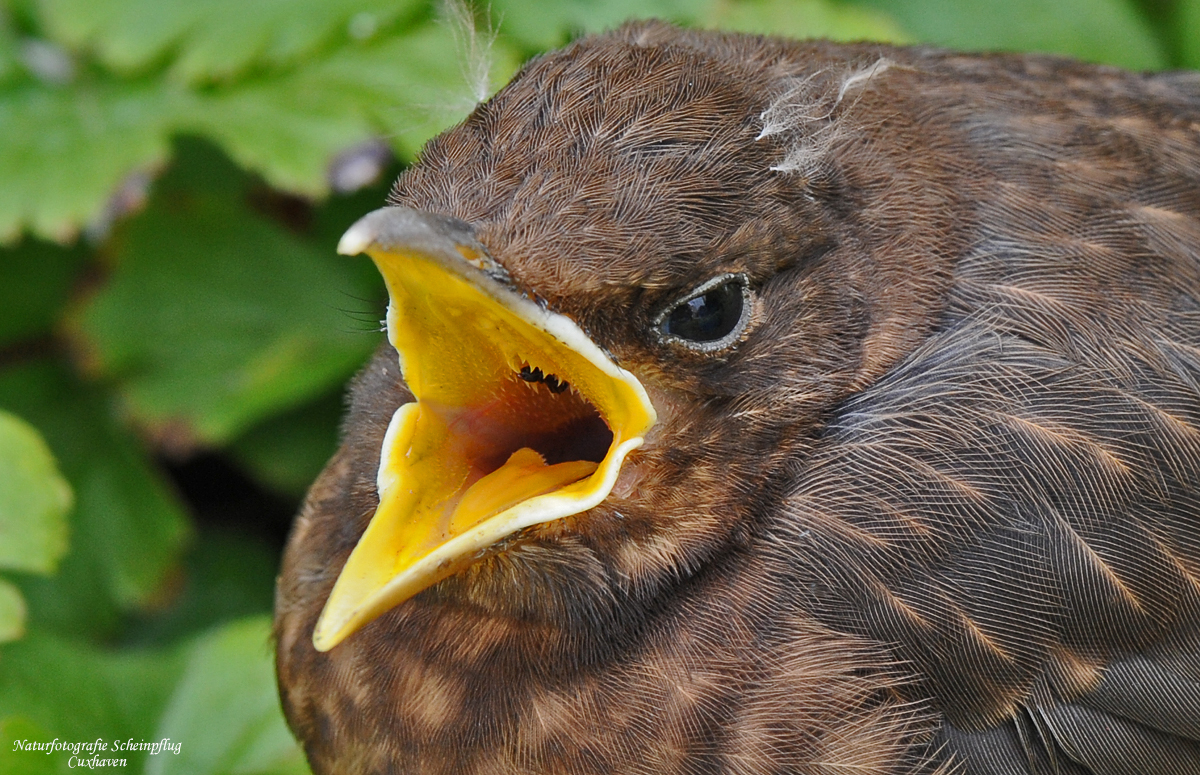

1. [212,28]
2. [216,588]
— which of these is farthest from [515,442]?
[216,588]

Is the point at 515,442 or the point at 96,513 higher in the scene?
the point at 515,442

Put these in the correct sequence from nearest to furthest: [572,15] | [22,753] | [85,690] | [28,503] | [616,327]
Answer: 1. [616,327]
2. [22,753]
3. [28,503]
4. [85,690]
5. [572,15]

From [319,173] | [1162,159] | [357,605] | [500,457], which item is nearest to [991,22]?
[1162,159]

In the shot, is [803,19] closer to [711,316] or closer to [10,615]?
[711,316]

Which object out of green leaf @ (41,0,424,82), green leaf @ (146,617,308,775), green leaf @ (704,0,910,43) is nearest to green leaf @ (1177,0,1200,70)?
green leaf @ (704,0,910,43)

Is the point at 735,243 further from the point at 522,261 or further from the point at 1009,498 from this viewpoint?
the point at 1009,498

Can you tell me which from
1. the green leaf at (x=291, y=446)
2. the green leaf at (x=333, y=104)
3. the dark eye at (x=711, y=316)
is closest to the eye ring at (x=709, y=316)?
the dark eye at (x=711, y=316)

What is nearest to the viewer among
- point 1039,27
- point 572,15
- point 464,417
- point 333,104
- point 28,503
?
point 464,417

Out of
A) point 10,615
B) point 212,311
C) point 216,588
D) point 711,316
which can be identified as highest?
point 711,316
